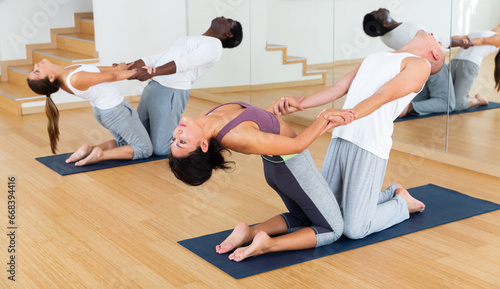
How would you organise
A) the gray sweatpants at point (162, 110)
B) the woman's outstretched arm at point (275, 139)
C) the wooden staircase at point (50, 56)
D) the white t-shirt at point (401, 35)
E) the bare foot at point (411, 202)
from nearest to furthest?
the woman's outstretched arm at point (275, 139), the bare foot at point (411, 202), the white t-shirt at point (401, 35), the gray sweatpants at point (162, 110), the wooden staircase at point (50, 56)

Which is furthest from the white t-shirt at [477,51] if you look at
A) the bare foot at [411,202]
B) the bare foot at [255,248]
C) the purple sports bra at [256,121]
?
the bare foot at [255,248]

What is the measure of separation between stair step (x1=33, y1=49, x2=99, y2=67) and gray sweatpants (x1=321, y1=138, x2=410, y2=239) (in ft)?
11.6

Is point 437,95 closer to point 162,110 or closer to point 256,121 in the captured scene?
point 162,110

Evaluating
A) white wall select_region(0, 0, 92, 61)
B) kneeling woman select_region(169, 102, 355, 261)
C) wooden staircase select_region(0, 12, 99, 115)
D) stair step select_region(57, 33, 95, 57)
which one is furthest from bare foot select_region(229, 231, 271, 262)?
white wall select_region(0, 0, 92, 61)

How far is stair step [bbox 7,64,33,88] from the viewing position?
5.41 meters

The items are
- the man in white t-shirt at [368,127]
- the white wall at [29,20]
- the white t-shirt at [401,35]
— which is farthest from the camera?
the white wall at [29,20]

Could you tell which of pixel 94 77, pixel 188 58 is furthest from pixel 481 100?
pixel 94 77

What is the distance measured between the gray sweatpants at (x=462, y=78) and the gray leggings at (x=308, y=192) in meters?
1.49

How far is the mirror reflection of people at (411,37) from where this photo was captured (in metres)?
3.30

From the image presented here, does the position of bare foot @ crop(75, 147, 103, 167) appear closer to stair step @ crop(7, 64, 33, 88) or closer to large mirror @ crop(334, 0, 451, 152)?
large mirror @ crop(334, 0, 451, 152)

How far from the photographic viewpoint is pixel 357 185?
218cm

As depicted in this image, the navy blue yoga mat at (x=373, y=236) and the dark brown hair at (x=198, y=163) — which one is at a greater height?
the dark brown hair at (x=198, y=163)

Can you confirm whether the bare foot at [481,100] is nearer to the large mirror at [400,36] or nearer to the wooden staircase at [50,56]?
the large mirror at [400,36]

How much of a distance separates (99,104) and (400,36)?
1.93m
